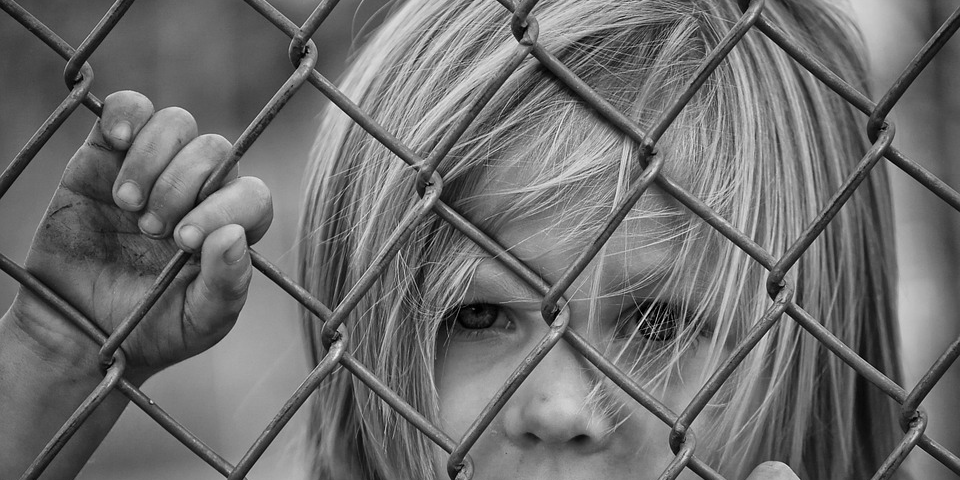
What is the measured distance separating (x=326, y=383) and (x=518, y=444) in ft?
1.50

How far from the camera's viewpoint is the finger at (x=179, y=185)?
80cm

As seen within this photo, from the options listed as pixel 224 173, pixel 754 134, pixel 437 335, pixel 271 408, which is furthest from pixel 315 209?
pixel 271 408

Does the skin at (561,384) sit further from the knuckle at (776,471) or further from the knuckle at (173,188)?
the knuckle at (173,188)

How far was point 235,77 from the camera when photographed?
5016mm

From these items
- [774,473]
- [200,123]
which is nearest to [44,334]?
[774,473]

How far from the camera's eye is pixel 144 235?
912 millimetres

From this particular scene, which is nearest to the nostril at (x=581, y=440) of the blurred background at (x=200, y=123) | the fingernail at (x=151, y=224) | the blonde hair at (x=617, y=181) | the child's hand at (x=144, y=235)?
the blonde hair at (x=617, y=181)

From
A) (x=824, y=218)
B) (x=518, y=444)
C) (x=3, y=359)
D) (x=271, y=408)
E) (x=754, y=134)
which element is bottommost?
Result: (x=271, y=408)

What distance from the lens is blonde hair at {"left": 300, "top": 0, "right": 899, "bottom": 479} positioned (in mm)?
1019

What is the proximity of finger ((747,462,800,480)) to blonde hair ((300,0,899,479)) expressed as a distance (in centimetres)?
21

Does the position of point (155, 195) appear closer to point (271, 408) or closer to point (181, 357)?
point (181, 357)

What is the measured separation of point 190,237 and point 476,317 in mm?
451

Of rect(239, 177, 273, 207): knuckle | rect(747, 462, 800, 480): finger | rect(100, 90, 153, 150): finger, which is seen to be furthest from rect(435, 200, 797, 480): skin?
rect(100, 90, 153, 150): finger

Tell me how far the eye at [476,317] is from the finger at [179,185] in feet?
1.33
